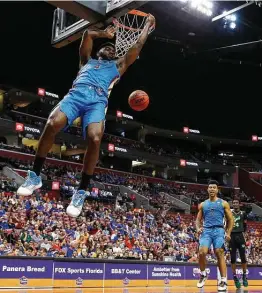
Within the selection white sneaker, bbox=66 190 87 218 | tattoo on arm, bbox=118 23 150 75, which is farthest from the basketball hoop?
white sneaker, bbox=66 190 87 218

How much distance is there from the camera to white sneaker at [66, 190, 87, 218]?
5500mm

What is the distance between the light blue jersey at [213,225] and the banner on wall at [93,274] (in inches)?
118

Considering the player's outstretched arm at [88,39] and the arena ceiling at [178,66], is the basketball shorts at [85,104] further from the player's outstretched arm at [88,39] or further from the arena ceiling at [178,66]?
the arena ceiling at [178,66]

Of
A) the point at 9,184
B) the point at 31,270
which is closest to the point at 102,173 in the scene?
the point at 9,184

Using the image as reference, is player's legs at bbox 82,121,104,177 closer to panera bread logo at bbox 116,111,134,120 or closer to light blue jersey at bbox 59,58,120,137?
light blue jersey at bbox 59,58,120,137

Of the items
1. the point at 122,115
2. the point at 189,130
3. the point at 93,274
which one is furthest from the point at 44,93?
the point at 93,274

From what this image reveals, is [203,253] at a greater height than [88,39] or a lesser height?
lesser

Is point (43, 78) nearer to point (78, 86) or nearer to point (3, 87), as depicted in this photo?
point (3, 87)

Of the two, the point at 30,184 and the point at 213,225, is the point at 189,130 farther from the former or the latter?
the point at 30,184

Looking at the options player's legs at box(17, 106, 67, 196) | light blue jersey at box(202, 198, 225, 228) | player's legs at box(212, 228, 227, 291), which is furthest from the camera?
light blue jersey at box(202, 198, 225, 228)

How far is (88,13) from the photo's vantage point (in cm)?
602

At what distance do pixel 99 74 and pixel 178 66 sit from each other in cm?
2709

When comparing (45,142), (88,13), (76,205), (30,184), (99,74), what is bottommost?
(76,205)

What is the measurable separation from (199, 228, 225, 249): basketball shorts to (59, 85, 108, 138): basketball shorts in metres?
4.60
